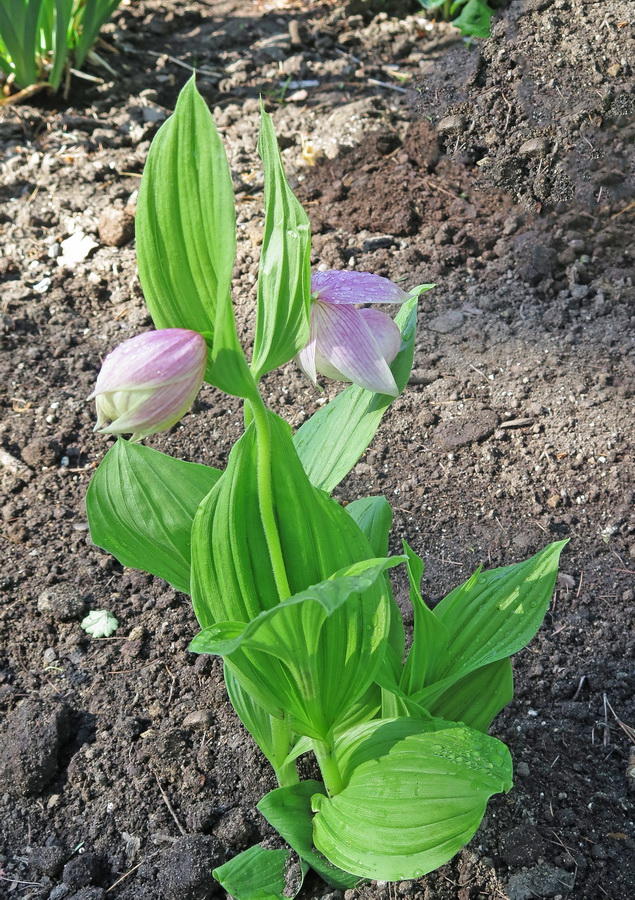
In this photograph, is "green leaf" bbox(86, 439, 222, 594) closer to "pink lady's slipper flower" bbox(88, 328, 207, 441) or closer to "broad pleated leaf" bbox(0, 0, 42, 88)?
"pink lady's slipper flower" bbox(88, 328, 207, 441)

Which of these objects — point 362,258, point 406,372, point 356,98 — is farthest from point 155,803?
point 356,98

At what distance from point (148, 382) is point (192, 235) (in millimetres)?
200

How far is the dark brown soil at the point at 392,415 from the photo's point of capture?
1470 millimetres

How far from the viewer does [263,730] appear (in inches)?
55.1

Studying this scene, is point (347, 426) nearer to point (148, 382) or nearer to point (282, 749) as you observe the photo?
point (148, 382)

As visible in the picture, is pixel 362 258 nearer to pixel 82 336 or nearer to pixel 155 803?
pixel 82 336

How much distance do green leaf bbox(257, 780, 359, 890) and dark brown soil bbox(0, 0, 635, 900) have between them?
86 mm

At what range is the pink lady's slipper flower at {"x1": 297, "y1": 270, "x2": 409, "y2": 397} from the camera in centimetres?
100

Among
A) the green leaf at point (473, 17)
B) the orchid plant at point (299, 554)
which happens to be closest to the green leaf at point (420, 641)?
the orchid plant at point (299, 554)

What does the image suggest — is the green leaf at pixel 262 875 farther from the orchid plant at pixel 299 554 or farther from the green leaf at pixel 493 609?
the green leaf at pixel 493 609

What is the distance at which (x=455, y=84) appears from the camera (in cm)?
299

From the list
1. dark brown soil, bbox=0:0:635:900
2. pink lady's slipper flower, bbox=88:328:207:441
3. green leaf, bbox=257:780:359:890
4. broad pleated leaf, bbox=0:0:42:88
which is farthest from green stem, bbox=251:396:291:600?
broad pleated leaf, bbox=0:0:42:88

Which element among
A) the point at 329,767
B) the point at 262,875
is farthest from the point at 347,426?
the point at 262,875

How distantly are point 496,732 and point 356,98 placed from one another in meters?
2.90
